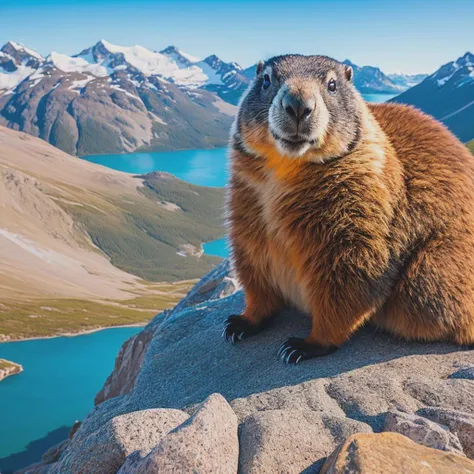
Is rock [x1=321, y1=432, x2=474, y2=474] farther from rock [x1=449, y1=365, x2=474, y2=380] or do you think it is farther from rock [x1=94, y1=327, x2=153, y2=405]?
rock [x1=94, y1=327, x2=153, y2=405]

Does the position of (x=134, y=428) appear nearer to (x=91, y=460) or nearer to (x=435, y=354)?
(x=91, y=460)

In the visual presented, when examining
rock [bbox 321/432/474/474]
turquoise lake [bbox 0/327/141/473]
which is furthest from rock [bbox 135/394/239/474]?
turquoise lake [bbox 0/327/141/473]

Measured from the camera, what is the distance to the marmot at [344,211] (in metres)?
6.55

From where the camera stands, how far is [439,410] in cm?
554

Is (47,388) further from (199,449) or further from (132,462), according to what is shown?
(199,449)

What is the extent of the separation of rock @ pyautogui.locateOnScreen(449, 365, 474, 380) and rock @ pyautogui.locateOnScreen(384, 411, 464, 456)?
1602 millimetres

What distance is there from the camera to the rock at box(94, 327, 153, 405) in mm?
18880

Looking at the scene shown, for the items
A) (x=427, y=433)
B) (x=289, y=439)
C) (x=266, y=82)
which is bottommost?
(x=427, y=433)

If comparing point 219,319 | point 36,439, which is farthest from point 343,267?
point 36,439

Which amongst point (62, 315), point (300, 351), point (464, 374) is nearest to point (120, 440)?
point (300, 351)

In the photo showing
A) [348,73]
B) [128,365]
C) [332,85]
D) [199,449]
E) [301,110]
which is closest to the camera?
[199,449]

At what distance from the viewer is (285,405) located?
617 cm

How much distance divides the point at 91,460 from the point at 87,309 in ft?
505

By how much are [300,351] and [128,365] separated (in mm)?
14181
